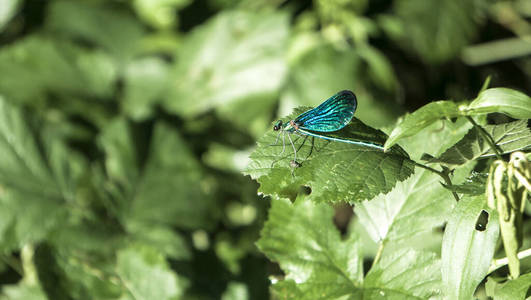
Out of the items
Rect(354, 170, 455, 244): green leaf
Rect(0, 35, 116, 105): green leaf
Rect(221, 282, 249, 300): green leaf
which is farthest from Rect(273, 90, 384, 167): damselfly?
Rect(0, 35, 116, 105): green leaf

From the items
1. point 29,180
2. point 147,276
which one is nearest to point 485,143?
point 147,276

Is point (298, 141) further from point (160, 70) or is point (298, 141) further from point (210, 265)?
point (160, 70)

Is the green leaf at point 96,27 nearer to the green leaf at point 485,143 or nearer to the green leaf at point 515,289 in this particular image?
the green leaf at point 485,143

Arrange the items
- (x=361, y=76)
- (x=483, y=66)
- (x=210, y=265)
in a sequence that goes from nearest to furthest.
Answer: (x=210, y=265), (x=361, y=76), (x=483, y=66)

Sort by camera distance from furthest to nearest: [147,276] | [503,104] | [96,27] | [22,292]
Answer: [96,27], [22,292], [147,276], [503,104]

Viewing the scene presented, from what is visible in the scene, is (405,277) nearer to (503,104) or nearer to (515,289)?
(515,289)

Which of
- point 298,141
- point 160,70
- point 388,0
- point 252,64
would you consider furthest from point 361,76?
point 298,141
